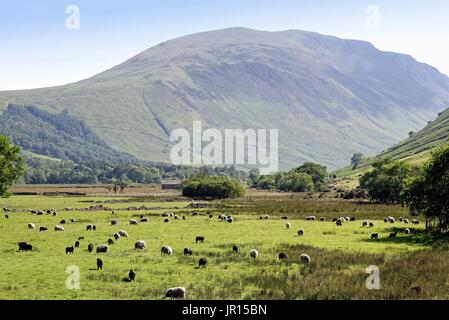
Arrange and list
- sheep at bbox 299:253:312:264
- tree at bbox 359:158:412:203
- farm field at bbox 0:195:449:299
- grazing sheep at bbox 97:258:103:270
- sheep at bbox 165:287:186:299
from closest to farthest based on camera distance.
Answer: sheep at bbox 165:287:186:299 < farm field at bbox 0:195:449:299 < grazing sheep at bbox 97:258:103:270 < sheep at bbox 299:253:312:264 < tree at bbox 359:158:412:203

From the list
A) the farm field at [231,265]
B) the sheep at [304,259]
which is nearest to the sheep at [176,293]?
the farm field at [231,265]

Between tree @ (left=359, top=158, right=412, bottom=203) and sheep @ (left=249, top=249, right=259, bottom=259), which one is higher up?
tree @ (left=359, top=158, right=412, bottom=203)

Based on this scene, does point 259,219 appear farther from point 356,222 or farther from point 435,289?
point 435,289

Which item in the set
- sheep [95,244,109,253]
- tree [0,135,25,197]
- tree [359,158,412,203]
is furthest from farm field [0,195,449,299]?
tree [359,158,412,203]

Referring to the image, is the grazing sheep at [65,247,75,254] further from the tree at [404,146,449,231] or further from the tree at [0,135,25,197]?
the tree at [0,135,25,197]

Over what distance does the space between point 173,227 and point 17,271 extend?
Result: 33494 mm

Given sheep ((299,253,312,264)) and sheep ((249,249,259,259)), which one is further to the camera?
sheep ((249,249,259,259))

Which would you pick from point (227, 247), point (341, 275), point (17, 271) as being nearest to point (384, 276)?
point (341, 275)

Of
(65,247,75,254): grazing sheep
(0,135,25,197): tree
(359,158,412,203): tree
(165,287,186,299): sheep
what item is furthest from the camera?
(359,158,412,203): tree

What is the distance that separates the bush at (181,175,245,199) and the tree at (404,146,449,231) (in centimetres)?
9824

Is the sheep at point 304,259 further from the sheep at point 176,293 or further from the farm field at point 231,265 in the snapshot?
the sheep at point 176,293

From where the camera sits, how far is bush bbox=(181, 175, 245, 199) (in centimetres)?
15838

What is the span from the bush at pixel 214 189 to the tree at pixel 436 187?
98244 millimetres

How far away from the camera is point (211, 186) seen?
159500mm
